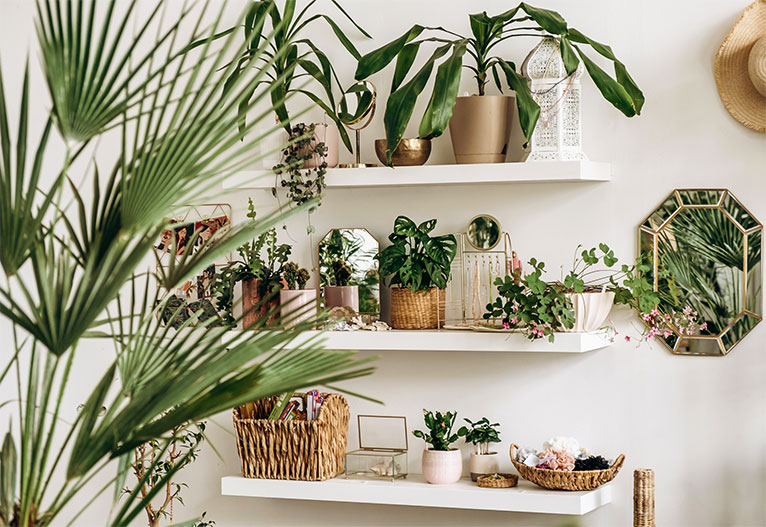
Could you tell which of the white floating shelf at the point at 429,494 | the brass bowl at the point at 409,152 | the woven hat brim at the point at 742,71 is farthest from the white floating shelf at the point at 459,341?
the woven hat brim at the point at 742,71

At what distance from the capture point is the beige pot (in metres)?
2.71

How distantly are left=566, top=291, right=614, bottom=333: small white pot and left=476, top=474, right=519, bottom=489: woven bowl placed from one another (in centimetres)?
48

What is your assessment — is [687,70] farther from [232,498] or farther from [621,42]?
[232,498]

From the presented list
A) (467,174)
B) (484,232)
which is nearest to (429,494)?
(484,232)

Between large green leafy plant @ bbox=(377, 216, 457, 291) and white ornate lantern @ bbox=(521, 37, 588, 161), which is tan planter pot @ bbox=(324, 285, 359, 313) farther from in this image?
white ornate lantern @ bbox=(521, 37, 588, 161)

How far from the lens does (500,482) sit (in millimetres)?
2686

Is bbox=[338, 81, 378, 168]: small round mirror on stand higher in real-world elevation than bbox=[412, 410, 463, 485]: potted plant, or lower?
higher

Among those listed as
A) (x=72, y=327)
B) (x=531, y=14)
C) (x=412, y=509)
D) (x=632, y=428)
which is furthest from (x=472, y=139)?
(x=72, y=327)

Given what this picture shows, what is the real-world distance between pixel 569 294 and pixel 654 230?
36 centimetres

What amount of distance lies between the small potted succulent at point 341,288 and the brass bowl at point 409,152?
38cm

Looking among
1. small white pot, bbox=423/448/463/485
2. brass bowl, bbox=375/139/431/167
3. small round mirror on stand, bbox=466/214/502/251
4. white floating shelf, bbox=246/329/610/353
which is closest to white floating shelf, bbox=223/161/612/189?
brass bowl, bbox=375/139/431/167

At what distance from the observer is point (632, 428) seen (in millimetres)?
2768

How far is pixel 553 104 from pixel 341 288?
0.85 m

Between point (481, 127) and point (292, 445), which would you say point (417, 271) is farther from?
point (292, 445)
